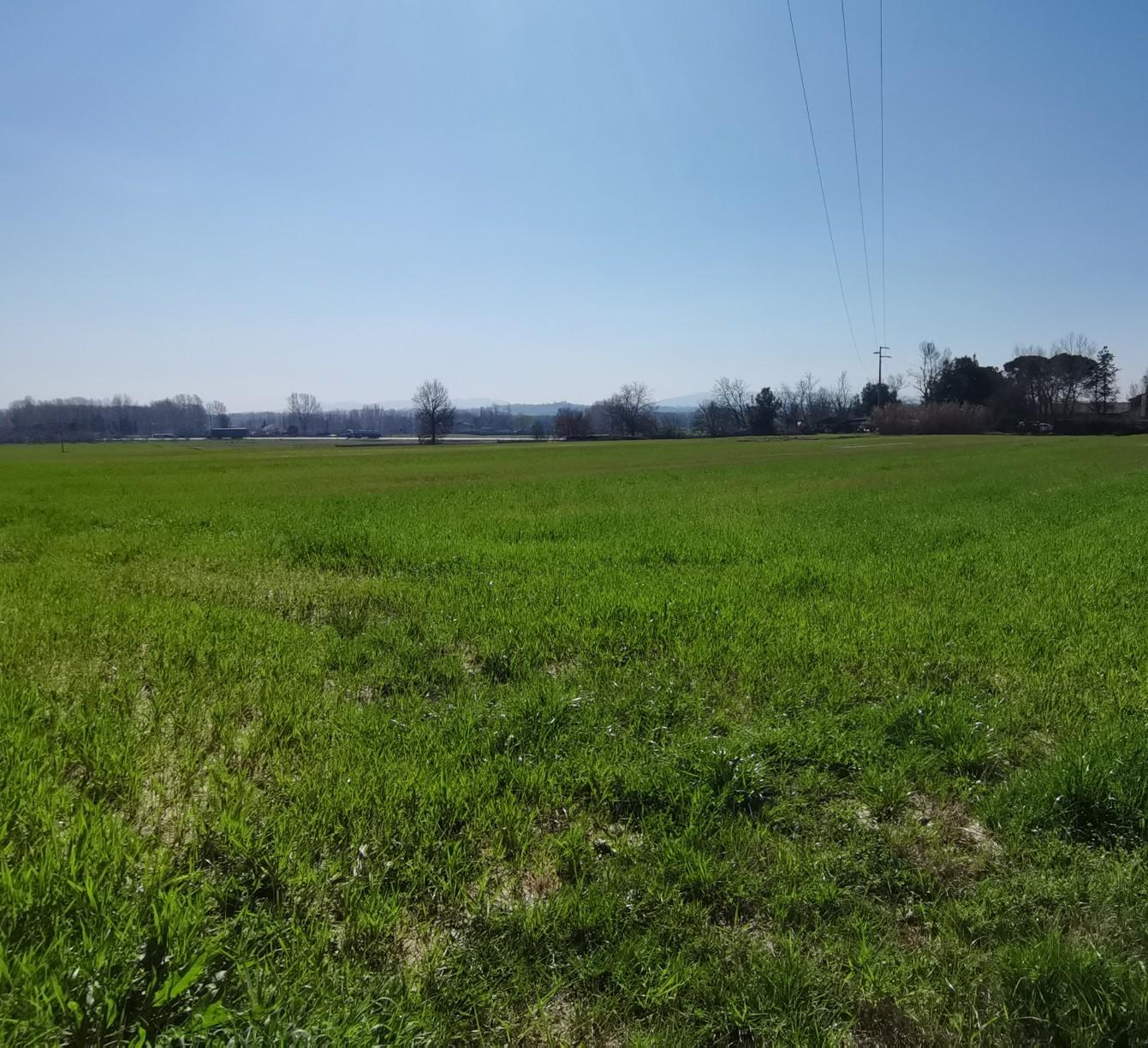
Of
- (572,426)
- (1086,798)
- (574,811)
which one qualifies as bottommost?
(574,811)

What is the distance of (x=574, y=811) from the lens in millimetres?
4117

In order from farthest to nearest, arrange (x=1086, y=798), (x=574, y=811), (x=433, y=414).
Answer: (x=433, y=414)
(x=574, y=811)
(x=1086, y=798)

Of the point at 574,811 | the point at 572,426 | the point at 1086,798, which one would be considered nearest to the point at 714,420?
the point at 572,426

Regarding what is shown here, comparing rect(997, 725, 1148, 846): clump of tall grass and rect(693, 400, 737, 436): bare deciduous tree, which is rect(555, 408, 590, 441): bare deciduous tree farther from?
rect(997, 725, 1148, 846): clump of tall grass

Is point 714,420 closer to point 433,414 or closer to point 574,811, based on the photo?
point 433,414

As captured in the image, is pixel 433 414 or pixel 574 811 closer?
pixel 574 811

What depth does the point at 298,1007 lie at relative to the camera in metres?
2.54

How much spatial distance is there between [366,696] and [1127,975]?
5.09 metres

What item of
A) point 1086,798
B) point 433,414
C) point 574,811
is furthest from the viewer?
point 433,414

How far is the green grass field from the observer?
8.75 ft

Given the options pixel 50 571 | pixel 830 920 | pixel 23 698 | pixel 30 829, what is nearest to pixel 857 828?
pixel 830 920

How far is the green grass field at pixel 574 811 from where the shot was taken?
2.67m

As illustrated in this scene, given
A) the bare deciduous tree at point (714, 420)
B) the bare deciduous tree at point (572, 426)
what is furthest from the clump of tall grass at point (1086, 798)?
the bare deciduous tree at point (714, 420)

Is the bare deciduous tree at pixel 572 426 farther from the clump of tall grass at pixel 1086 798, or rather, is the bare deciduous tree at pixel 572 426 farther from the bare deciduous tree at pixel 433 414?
the clump of tall grass at pixel 1086 798
